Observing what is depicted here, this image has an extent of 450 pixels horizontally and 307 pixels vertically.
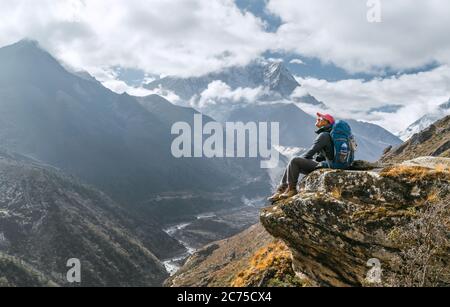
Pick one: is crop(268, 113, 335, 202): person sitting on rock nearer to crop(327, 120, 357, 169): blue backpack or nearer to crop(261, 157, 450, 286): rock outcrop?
crop(327, 120, 357, 169): blue backpack

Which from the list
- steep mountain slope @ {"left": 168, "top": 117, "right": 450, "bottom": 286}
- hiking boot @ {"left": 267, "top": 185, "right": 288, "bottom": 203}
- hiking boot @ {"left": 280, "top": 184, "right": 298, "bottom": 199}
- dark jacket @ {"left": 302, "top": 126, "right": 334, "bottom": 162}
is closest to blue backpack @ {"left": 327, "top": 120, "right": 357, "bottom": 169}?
dark jacket @ {"left": 302, "top": 126, "right": 334, "bottom": 162}

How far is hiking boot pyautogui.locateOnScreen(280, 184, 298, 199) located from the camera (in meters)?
23.1

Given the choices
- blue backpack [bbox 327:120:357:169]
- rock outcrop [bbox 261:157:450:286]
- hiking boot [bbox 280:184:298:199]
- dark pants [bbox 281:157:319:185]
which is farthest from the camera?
hiking boot [bbox 280:184:298:199]

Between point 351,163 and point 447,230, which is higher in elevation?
point 351,163

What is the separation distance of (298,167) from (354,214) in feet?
14.5

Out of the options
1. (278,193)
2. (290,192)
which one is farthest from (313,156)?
(278,193)

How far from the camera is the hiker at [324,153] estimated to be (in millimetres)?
22195

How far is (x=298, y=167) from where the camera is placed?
23141mm

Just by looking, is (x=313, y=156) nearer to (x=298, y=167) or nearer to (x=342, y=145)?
(x=298, y=167)
